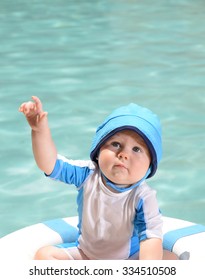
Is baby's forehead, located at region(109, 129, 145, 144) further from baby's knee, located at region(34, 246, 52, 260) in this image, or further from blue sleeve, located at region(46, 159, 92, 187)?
baby's knee, located at region(34, 246, 52, 260)

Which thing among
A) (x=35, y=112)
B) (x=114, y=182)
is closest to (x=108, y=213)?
(x=114, y=182)

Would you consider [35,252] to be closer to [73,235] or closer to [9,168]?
[73,235]

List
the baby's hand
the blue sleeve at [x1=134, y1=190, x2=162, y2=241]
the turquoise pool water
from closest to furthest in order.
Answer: the baby's hand
the blue sleeve at [x1=134, y1=190, x2=162, y2=241]
the turquoise pool water

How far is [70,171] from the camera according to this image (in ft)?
6.27

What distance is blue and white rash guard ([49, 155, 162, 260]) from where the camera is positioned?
1872mm

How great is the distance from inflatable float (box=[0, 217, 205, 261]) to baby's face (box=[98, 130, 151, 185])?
30cm

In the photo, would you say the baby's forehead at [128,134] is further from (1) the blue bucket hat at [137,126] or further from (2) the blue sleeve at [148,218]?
(2) the blue sleeve at [148,218]

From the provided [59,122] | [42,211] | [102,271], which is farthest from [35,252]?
[59,122]

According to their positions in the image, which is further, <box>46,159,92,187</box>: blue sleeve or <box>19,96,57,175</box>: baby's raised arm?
<box>46,159,92,187</box>: blue sleeve

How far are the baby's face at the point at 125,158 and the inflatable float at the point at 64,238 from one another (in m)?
0.30

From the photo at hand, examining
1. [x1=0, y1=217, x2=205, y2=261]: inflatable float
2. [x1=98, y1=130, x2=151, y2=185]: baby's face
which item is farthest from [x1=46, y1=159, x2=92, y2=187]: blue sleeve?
[x1=0, y1=217, x2=205, y2=261]: inflatable float

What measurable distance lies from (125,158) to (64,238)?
417 millimetres

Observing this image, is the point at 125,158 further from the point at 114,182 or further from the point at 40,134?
the point at 40,134

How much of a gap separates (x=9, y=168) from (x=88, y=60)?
2.18 metres
